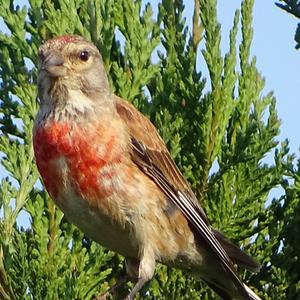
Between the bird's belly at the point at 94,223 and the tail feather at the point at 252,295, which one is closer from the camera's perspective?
the bird's belly at the point at 94,223

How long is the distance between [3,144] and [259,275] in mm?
1470

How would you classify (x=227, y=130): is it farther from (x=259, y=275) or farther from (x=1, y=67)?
(x=1, y=67)

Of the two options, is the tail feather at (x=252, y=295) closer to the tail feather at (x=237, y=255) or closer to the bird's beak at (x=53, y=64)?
the tail feather at (x=237, y=255)

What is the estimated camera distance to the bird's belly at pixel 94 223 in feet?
18.1

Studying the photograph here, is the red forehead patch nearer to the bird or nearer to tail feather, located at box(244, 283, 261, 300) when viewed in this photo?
the bird

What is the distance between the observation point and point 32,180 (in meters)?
5.58

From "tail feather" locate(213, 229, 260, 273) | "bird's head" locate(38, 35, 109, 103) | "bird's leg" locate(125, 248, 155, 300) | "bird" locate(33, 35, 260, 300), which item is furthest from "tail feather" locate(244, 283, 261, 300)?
"bird's head" locate(38, 35, 109, 103)

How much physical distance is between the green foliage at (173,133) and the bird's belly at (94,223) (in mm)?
79

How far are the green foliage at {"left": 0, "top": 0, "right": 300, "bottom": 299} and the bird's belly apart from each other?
8cm

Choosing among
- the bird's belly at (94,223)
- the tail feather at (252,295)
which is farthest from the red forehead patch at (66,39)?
the tail feather at (252,295)

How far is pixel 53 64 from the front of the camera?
5637 millimetres

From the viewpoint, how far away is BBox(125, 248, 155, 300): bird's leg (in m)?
5.52

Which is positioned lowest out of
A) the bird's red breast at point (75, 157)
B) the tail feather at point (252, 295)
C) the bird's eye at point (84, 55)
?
the tail feather at point (252, 295)

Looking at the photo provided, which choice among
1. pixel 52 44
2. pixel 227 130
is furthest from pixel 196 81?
pixel 52 44
